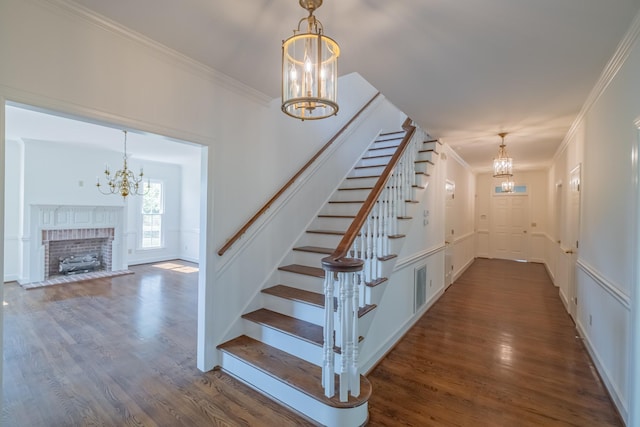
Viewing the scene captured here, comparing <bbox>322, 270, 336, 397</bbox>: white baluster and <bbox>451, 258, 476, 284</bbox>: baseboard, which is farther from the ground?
<bbox>322, 270, 336, 397</bbox>: white baluster

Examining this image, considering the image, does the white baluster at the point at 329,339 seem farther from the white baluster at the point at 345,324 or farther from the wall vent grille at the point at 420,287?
the wall vent grille at the point at 420,287

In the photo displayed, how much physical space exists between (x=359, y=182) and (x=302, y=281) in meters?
1.98

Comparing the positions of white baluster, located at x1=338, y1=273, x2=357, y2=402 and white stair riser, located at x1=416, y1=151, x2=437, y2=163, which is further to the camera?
white stair riser, located at x1=416, y1=151, x2=437, y2=163

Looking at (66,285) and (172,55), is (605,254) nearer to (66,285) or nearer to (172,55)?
(172,55)

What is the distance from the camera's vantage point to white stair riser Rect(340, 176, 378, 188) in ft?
13.9

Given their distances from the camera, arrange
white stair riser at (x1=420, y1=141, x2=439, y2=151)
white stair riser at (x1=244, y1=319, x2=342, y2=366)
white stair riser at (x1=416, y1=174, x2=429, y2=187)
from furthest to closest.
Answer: white stair riser at (x1=420, y1=141, x2=439, y2=151), white stair riser at (x1=416, y1=174, x2=429, y2=187), white stair riser at (x1=244, y1=319, x2=342, y2=366)

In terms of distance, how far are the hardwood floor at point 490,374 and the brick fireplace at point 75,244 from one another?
6735 mm

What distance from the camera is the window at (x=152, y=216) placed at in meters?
7.56

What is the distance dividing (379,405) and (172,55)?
309 centimetres

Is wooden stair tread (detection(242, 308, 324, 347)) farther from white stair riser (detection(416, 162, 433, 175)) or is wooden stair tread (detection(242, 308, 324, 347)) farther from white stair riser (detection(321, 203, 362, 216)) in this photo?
white stair riser (detection(416, 162, 433, 175))

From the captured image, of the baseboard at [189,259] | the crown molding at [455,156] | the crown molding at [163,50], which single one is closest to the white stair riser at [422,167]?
the crown molding at [455,156]

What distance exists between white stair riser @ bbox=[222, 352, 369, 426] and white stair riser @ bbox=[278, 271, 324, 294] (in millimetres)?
913

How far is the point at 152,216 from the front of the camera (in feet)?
25.4

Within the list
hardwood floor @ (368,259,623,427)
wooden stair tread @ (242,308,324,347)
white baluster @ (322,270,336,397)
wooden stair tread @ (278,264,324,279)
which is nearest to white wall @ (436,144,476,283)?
hardwood floor @ (368,259,623,427)
